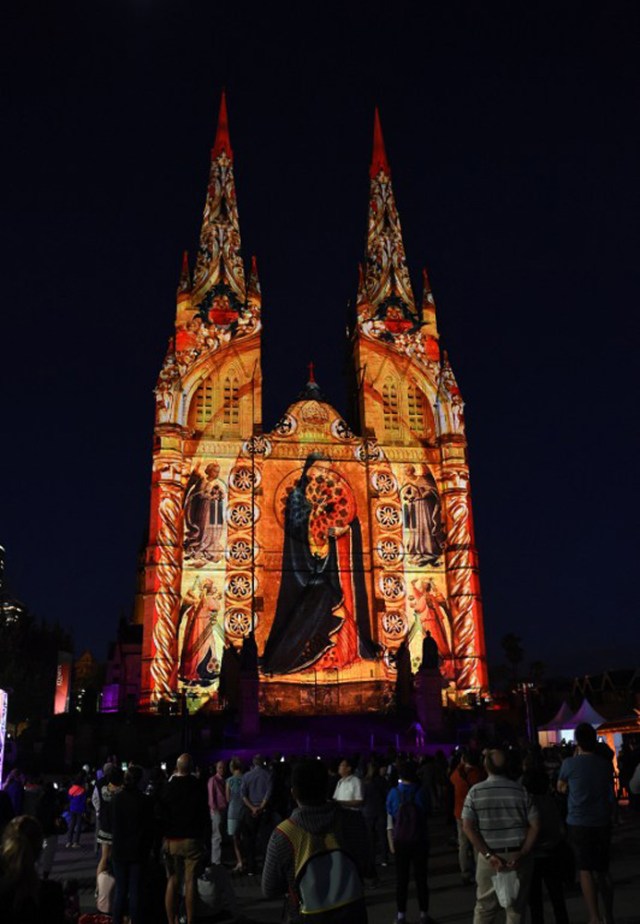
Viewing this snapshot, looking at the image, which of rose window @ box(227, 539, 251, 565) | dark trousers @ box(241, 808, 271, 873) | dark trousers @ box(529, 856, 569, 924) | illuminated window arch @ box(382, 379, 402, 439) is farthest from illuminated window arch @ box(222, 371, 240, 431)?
dark trousers @ box(529, 856, 569, 924)

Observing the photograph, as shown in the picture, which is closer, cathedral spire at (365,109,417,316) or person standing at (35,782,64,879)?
person standing at (35,782,64,879)

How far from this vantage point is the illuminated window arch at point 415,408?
137ft

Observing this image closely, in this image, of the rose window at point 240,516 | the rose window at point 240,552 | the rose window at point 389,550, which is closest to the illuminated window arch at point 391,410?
the rose window at point 389,550

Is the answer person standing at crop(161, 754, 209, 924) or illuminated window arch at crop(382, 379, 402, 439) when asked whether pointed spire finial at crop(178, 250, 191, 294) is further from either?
person standing at crop(161, 754, 209, 924)

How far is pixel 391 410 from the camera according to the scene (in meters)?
41.7

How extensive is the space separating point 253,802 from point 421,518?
29766mm

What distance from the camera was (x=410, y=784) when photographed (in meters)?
7.95

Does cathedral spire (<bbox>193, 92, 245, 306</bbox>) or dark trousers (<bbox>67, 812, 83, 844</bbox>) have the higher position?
cathedral spire (<bbox>193, 92, 245, 306</bbox>)

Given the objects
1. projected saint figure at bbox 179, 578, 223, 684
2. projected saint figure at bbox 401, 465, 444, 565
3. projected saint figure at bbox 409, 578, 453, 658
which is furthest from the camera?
projected saint figure at bbox 401, 465, 444, 565

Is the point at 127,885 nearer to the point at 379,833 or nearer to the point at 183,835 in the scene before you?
the point at 183,835

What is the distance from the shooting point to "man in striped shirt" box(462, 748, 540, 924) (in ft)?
15.6

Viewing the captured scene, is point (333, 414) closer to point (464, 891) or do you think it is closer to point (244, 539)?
point (244, 539)

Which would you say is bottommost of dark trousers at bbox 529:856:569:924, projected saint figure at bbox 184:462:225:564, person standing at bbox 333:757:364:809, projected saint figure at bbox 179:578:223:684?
dark trousers at bbox 529:856:569:924

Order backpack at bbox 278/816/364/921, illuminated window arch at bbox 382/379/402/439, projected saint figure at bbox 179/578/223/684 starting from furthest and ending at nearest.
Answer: illuminated window arch at bbox 382/379/402/439 < projected saint figure at bbox 179/578/223/684 < backpack at bbox 278/816/364/921
